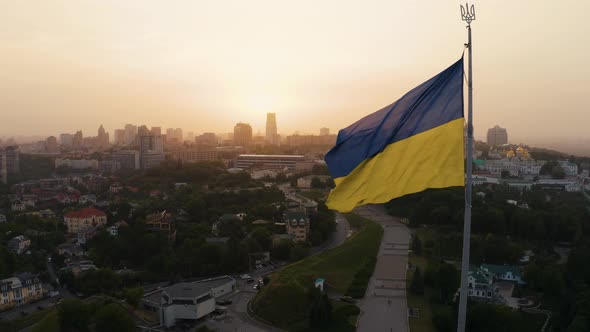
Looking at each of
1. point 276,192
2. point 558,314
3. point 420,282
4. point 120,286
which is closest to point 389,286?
point 420,282

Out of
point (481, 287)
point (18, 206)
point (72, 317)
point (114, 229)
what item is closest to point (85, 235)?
point (114, 229)

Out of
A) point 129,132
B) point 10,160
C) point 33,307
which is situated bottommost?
point 33,307

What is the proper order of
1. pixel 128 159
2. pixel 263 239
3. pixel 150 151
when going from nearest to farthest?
pixel 263 239 < pixel 128 159 < pixel 150 151

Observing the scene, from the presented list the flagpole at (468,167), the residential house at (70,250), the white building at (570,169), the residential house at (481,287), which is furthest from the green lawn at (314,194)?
the flagpole at (468,167)

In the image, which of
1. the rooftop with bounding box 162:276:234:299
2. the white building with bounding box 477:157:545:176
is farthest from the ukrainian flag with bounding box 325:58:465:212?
the white building with bounding box 477:157:545:176

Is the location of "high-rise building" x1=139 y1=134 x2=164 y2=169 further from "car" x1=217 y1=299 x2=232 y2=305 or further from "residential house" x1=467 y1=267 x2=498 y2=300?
"residential house" x1=467 y1=267 x2=498 y2=300

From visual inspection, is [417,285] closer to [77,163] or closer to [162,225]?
[162,225]

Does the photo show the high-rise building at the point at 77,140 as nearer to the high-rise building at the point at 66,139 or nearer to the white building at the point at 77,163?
the high-rise building at the point at 66,139
